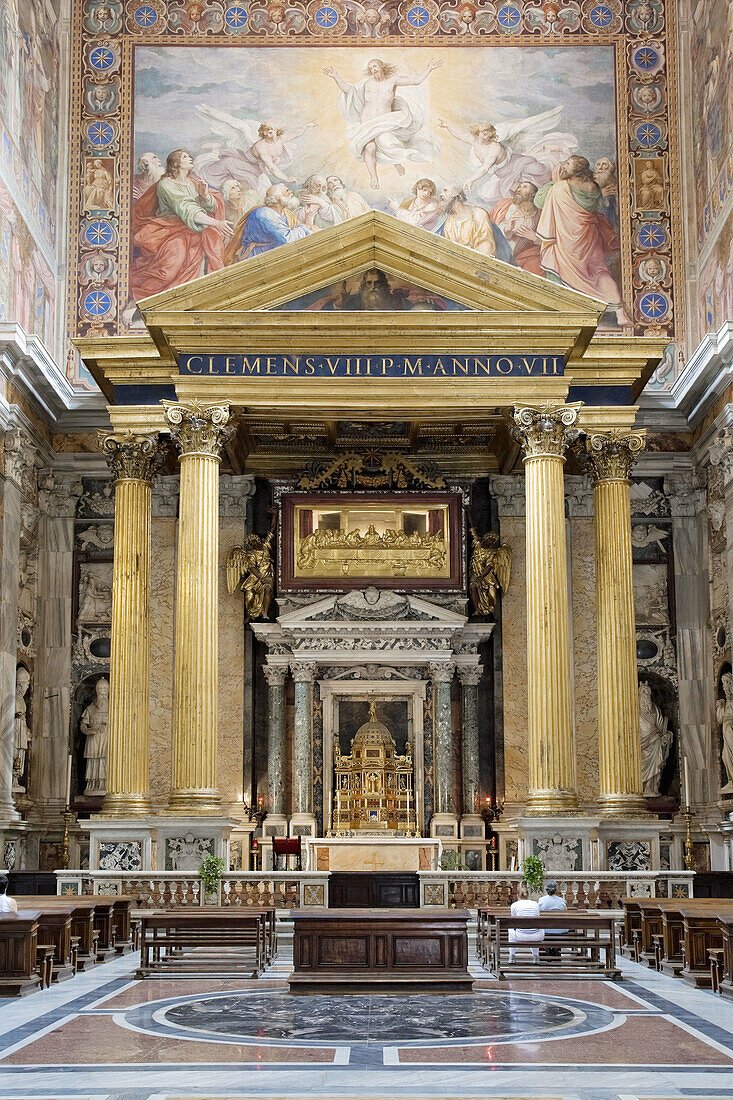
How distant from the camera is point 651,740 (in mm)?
27328

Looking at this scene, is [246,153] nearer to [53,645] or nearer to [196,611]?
[53,645]

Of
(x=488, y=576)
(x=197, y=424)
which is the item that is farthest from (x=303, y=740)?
(x=197, y=424)

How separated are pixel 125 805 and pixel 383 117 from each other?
15299 mm

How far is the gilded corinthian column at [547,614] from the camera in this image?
22719 millimetres

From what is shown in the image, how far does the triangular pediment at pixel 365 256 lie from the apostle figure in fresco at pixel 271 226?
5596 millimetres

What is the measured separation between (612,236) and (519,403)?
24.6ft

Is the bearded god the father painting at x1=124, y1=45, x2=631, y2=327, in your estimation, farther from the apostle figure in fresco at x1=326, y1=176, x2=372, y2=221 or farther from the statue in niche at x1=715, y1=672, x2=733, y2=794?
the statue in niche at x1=715, y1=672, x2=733, y2=794

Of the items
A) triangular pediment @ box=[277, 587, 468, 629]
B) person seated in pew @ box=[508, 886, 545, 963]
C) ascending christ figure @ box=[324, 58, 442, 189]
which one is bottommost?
person seated in pew @ box=[508, 886, 545, 963]

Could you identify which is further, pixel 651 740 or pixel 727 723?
pixel 651 740

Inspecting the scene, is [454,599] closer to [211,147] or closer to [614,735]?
[614,735]

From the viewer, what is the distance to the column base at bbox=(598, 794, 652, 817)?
2298cm

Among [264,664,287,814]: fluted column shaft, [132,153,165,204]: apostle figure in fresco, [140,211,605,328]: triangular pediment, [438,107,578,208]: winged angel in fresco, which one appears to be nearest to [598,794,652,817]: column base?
[264,664,287,814]: fluted column shaft

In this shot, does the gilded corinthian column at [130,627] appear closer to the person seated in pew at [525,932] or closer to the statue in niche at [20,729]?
the statue in niche at [20,729]

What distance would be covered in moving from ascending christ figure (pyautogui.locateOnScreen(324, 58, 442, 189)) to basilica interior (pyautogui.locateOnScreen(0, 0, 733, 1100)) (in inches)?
3.4
